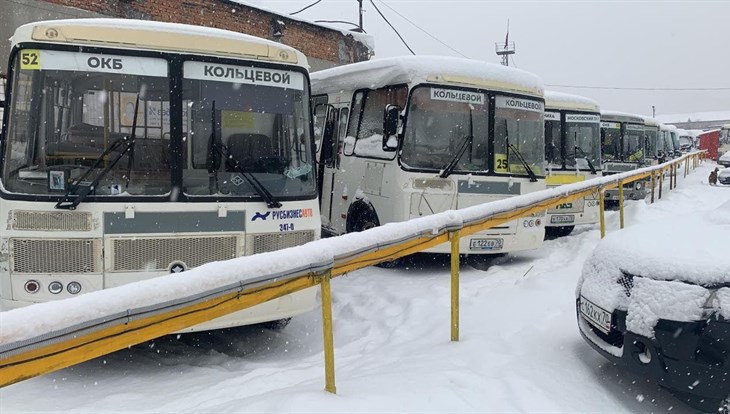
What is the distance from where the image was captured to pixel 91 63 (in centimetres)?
464

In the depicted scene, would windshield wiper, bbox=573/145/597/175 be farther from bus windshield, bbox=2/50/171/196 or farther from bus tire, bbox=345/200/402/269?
bus windshield, bbox=2/50/171/196

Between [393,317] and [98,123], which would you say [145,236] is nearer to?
[98,123]

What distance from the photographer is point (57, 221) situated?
176 inches

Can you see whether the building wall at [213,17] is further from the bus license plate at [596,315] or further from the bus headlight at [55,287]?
the bus license plate at [596,315]

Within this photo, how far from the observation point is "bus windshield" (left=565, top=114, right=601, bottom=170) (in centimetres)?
1127

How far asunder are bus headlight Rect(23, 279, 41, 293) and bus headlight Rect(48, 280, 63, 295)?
0.08 m

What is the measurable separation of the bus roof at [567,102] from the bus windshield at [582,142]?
6.6 inches

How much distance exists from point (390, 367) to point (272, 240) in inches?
65.0

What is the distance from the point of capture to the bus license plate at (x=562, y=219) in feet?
34.4

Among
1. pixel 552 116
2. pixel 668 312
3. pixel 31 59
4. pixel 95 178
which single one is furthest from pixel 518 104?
pixel 31 59

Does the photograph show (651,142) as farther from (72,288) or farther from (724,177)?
(72,288)

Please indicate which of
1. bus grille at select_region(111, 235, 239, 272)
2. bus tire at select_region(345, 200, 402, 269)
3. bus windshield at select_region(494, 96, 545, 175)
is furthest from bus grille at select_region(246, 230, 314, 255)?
bus windshield at select_region(494, 96, 545, 175)

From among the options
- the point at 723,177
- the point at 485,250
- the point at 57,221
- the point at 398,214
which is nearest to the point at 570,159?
the point at 485,250

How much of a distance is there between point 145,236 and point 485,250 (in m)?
4.76
